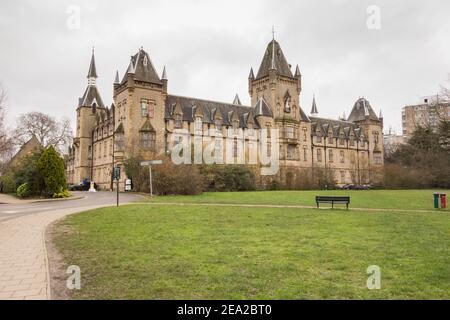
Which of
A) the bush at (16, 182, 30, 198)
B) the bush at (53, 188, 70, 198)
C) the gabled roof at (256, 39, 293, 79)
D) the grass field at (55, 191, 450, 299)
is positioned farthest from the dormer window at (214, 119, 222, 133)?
the grass field at (55, 191, 450, 299)

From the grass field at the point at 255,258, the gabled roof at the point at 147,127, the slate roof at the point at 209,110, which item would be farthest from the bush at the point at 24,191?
the grass field at the point at 255,258

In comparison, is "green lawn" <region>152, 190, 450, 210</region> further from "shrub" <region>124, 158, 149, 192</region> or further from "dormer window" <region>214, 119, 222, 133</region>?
"dormer window" <region>214, 119, 222, 133</region>

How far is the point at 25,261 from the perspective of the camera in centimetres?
859

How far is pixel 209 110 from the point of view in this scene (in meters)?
57.0

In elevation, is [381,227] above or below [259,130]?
below

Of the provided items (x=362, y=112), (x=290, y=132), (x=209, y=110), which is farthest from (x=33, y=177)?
(x=362, y=112)

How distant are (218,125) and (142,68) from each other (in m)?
14.1

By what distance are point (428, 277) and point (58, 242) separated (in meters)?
9.90

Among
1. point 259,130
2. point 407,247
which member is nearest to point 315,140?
point 259,130

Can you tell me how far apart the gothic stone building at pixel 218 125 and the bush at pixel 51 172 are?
8775 millimetres

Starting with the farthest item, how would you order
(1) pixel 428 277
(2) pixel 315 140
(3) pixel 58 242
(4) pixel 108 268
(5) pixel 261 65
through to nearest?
(2) pixel 315 140, (5) pixel 261 65, (3) pixel 58 242, (4) pixel 108 268, (1) pixel 428 277

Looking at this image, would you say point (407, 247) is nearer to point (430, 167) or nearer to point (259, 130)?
point (259, 130)

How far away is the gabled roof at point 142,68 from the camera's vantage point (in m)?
49.2
